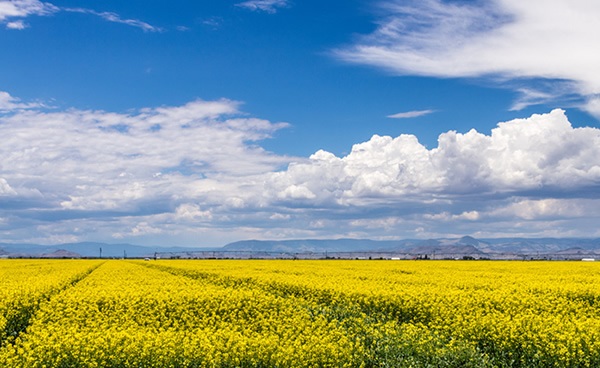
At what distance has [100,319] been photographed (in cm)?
2156

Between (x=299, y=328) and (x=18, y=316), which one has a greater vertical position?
(x=299, y=328)

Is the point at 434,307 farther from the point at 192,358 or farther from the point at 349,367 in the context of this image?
the point at 192,358

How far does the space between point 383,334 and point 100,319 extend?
9.85 meters

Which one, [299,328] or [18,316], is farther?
[18,316]

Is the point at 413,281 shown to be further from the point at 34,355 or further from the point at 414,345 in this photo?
the point at 34,355

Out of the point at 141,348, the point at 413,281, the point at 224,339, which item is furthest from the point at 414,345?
the point at 413,281

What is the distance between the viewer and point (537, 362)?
16844 millimetres

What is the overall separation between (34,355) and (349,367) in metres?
7.70

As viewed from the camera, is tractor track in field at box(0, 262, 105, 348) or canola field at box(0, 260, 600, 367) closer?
canola field at box(0, 260, 600, 367)

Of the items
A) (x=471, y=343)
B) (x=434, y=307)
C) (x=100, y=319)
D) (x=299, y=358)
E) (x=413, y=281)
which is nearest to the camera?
(x=299, y=358)

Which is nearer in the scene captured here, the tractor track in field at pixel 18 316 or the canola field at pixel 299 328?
the canola field at pixel 299 328

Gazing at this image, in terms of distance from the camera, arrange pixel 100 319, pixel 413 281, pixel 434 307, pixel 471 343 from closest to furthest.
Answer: pixel 471 343, pixel 100 319, pixel 434 307, pixel 413 281

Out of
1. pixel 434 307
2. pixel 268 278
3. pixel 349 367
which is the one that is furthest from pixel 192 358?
pixel 268 278

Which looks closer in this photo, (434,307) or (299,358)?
(299,358)
